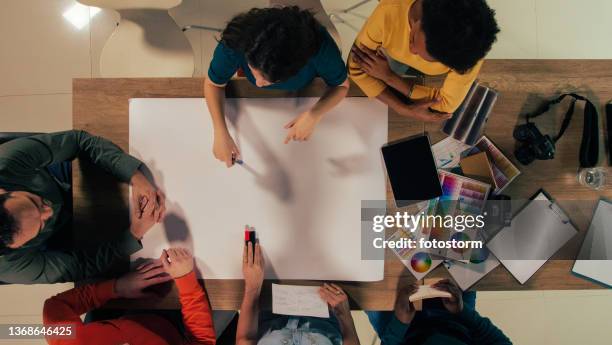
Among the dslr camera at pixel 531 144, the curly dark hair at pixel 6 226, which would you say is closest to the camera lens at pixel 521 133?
the dslr camera at pixel 531 144

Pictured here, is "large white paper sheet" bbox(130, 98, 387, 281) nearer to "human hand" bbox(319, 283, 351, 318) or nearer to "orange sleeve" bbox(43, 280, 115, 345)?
"human hand" bbox(319, 283, 351, 318)

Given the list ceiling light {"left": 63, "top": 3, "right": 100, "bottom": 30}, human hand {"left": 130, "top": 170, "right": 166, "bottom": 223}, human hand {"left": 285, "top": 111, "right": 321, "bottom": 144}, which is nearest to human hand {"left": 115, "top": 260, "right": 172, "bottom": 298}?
human hand {"left": 130, "top": 170, "right": 166, "bottom": 223}

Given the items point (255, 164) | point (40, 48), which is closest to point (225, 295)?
point (255, 164)

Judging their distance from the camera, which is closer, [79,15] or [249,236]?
[249,236]

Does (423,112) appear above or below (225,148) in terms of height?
above

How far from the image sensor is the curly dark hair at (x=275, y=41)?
35.5 inches

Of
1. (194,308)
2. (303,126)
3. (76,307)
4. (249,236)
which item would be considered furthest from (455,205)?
(76,307)

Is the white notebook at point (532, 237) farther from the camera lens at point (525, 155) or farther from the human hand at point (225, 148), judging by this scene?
the human hand at point (225, 148)

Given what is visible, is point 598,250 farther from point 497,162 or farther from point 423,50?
point 423,50

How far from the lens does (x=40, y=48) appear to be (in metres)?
2.03

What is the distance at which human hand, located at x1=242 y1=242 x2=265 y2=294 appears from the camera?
1.19 metres

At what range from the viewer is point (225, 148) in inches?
46.4

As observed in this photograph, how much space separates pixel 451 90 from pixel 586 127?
1.52 feet

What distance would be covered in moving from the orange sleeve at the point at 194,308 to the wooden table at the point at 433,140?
0.13 ft
